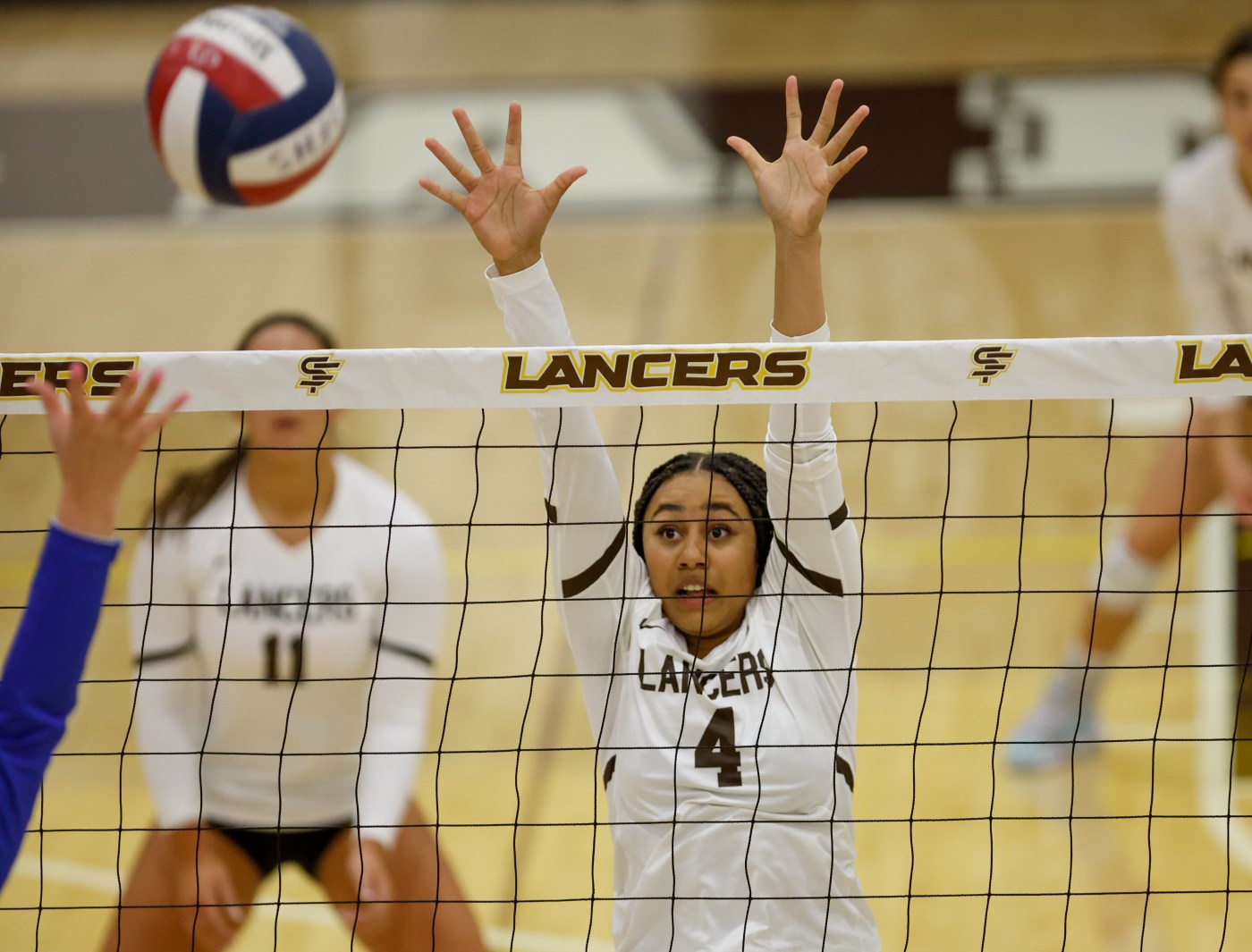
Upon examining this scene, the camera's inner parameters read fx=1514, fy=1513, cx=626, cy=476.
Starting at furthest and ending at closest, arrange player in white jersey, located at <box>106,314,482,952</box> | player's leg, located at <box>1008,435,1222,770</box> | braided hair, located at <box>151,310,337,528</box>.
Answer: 1. player's leg, located at <box>1008,435,1222,770</box>
2. braided hair, located at <box>151,310,337,528</box>
3. player in white jersey, located at <box>106,314,482,952</box>

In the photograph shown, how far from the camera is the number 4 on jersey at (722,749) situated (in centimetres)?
Result: 249

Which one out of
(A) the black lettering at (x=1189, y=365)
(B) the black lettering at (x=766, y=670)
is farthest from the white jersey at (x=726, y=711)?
(A) the black lettering at (x=1189, y=365)

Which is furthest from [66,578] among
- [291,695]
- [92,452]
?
[291,695]

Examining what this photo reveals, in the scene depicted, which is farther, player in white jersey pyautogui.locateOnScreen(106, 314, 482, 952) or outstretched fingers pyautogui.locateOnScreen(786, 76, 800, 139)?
player in white jersey pyautogui.locateOnScreen(106, 314, 482, 952)

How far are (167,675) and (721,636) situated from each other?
4.36 feet

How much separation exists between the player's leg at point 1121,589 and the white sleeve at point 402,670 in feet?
8.04

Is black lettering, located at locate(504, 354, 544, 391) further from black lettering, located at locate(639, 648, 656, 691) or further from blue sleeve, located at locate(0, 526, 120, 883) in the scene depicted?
blue sleeve, located at locate(0, 526, 120, 883)

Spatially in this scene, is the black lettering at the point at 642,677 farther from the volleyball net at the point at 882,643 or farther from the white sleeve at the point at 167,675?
the white sleeve at the point at 167,675

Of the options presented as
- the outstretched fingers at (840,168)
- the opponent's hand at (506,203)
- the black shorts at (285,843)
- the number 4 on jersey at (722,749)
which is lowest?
the black shorts at (285,843)

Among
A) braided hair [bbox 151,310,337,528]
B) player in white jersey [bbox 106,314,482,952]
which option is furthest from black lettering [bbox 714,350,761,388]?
braided hair [bbox 151,310,337,528]

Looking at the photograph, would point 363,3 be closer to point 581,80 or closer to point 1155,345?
point 581,80

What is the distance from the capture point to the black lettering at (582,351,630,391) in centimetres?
255

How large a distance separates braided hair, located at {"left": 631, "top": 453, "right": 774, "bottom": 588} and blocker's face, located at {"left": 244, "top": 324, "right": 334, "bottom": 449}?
994 mm

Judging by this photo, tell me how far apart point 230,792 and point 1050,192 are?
22.5 ft
